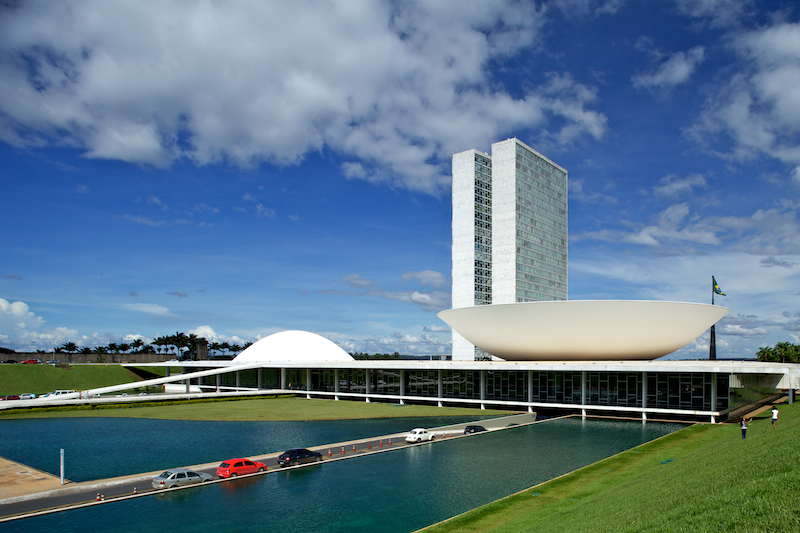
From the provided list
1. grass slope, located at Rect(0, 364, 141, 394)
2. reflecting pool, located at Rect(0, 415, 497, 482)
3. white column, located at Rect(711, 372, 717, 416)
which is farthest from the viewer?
grass slope, located at Rect(0, 364, 141, 394)

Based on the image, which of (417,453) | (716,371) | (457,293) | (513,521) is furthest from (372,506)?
(457,293)

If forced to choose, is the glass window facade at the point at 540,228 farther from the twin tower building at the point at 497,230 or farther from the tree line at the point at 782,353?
the tree line at the point at 782,353

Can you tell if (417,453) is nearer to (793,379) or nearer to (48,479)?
(48,479)

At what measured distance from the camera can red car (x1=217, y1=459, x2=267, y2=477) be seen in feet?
78.1

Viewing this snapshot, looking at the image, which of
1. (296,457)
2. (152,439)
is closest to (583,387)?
(296,457)

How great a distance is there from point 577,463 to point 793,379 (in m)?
25.7

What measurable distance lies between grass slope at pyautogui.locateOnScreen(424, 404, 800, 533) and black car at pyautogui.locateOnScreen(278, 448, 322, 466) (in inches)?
437

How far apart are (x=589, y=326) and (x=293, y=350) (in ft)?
166

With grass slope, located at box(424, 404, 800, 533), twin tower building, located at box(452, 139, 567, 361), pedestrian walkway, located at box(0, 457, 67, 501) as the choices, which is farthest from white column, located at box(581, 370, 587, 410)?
twin tower building, located at box(452, 139, 567, 361)

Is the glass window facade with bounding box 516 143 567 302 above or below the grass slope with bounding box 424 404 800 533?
above

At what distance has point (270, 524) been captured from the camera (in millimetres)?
17844

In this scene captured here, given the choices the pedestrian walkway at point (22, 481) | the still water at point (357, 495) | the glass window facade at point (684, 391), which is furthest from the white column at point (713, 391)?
the pedestrian walkway at point (22, 481)

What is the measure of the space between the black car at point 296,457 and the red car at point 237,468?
1393mm

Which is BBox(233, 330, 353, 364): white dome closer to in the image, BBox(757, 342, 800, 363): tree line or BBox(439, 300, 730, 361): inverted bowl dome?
BBox(439, 300, 730, 361): inverted bowl dome
